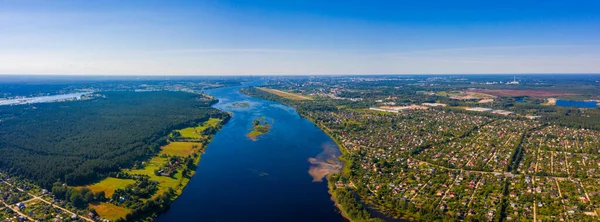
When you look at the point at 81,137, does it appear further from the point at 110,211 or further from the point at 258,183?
the point at 258,183

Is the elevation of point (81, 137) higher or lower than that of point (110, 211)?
higher

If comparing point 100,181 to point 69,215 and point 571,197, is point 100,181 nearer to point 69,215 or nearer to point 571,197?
point 69,215

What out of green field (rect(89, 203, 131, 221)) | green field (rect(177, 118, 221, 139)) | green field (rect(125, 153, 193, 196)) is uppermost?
green field (rect(177, 118, 221, 139))

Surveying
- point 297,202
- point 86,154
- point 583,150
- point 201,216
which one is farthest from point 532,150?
point 86,154

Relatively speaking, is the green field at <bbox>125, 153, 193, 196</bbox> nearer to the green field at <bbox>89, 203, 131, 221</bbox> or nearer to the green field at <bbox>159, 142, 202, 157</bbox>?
the green field at <bbox>89, 203, 131, 221</bbox>

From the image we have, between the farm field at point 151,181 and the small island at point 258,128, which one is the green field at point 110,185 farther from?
the small island at point 258,128

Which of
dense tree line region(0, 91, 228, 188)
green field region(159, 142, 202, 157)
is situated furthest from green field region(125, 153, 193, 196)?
green field region(159, 142, 202, 157)

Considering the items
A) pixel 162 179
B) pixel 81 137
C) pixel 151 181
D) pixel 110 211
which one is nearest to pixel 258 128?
pixel 162 179
